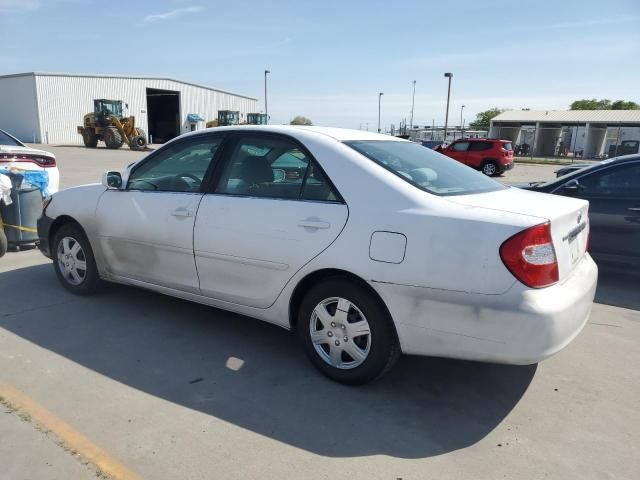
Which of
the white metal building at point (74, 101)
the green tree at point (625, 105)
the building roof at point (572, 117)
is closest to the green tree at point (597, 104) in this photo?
the green tree at point (625, 105)

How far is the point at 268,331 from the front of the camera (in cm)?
409

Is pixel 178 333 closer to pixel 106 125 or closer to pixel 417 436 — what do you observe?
pixel 417 436

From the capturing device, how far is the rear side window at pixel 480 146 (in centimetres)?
2100

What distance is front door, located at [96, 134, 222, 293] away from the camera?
3805 mm

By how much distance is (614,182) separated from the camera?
18.8 ft

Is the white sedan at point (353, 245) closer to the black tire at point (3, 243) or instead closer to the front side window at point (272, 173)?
the front side window at point (272, 173)

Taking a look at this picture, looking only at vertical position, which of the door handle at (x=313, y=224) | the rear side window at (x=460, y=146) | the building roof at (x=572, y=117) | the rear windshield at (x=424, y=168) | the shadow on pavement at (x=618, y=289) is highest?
the building roof at (x=572, y=117)

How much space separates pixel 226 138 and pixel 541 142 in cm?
4425

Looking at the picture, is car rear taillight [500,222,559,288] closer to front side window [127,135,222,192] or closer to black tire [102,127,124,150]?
front side window [127,135,222,192]

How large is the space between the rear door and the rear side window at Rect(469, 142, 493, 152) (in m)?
15.9

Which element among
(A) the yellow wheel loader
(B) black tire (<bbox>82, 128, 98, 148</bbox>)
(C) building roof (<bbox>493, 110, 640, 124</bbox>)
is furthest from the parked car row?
(C) building roof (<bbox>493, 110, 640, 124</bbox>)

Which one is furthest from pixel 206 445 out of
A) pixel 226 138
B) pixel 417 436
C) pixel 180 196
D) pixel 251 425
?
pixel 226 138

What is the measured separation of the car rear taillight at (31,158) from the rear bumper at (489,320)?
5925 millimetres

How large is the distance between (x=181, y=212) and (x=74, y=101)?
4443 cm
